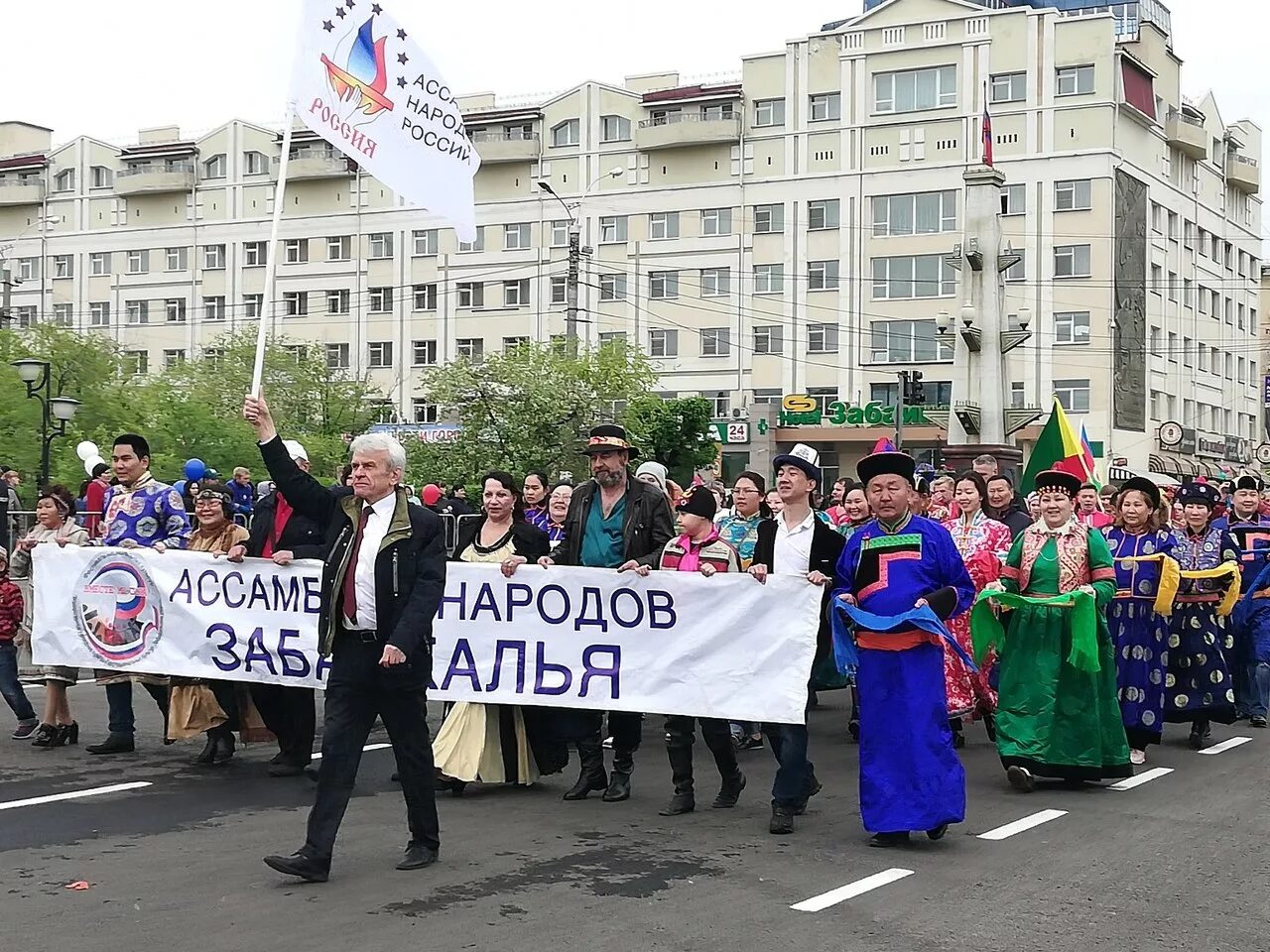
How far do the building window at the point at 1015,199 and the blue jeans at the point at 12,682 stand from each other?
53479mm

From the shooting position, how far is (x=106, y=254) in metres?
75.9

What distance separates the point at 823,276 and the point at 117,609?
54046 millimetres

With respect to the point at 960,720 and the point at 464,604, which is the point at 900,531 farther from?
the point at 960,720

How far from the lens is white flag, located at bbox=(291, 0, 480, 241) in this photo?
878 centimetres

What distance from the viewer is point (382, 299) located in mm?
69938

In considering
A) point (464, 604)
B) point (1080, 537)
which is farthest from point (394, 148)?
point (1080, 537)

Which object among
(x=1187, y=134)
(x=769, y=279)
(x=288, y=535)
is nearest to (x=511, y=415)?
(x=769, y=279)

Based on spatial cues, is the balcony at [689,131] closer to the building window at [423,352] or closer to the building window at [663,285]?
the building window at [663,285]

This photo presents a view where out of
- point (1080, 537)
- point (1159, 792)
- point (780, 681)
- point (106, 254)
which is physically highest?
point (106, 254)

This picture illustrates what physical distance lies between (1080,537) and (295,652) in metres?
4.83

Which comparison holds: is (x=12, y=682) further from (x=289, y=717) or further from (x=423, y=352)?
(x=423, y=352)

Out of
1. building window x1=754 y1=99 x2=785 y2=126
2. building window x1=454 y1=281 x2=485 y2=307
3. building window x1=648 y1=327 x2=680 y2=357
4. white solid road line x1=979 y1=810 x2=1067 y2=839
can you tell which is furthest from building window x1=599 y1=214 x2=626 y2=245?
white solid road line x1=979 y1=810 x2=1067 y2=839

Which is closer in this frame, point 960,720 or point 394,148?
point 394,148

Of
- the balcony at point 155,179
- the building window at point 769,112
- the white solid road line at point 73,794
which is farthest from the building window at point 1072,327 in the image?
the white solid road line at point 73,794
